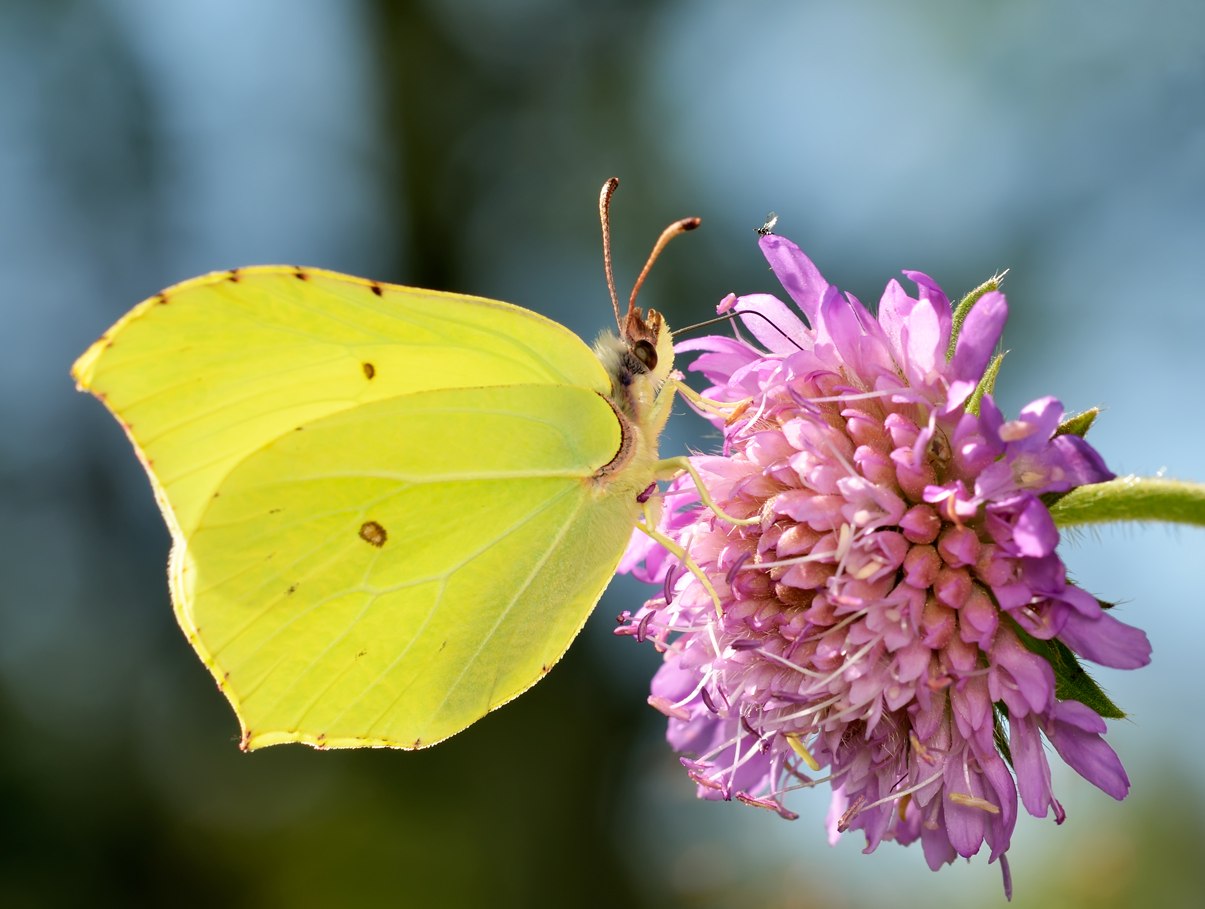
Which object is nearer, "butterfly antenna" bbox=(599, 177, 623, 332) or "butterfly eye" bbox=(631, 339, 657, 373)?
"butterfly eye" bbox=(631, 339, 657, 373)

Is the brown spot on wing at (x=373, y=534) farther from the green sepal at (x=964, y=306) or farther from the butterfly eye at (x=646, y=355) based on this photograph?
the green sepal at (x=964, y=306)

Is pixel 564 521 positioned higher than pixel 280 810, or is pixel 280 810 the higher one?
pixel 564 521

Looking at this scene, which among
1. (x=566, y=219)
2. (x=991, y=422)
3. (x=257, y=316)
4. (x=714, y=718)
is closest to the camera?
(x=991, y=422)

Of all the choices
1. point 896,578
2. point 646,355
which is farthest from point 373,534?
point 896,578

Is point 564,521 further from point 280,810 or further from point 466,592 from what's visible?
point 280,810

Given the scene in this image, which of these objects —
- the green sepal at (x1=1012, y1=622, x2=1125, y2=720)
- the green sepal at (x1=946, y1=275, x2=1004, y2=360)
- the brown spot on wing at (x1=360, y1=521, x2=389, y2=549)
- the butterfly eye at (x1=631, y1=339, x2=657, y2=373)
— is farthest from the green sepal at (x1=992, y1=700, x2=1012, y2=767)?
the brown spot on wing at (x1=360, y1=521, x2=389, y2=549)

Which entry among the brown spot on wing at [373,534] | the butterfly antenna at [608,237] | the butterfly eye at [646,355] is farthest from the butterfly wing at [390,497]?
the butterfly antenna at [608,237]

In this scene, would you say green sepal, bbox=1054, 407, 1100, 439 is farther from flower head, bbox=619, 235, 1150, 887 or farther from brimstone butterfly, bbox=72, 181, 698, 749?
brimstone butterfly, bbox=72, 181, 698, 749

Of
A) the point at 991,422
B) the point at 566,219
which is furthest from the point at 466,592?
the point at 566,219
